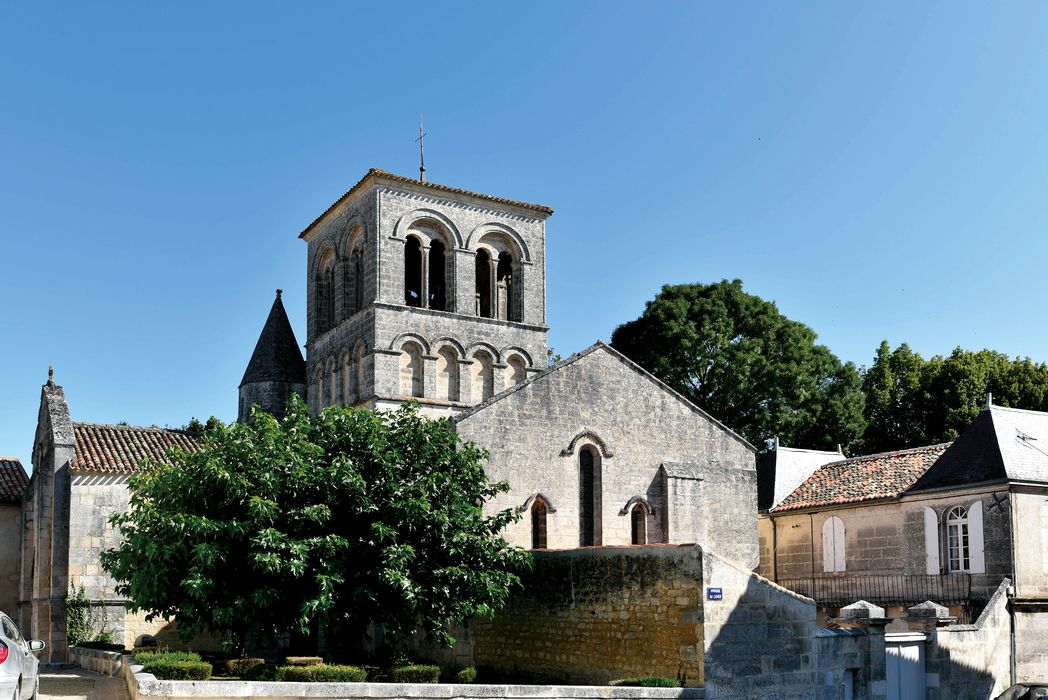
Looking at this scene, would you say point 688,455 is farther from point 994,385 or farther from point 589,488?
point 994,385

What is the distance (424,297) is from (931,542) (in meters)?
15.0

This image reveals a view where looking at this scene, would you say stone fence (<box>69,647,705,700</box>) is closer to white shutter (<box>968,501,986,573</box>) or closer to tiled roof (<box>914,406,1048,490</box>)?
white shutter (<box>968,501,986,573</box>)

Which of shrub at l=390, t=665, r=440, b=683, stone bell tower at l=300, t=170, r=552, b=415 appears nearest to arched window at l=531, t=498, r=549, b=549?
shrub at l=390, t=665, r=440, b=683

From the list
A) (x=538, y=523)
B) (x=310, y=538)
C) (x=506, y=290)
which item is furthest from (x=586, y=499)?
(x=506, y=290)

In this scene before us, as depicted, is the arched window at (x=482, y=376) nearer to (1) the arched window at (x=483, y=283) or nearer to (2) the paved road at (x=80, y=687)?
(1) the arched window at (x=483, y=283)

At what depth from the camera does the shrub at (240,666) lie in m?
18.4

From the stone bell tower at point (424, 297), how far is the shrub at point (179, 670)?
1380 centimetres

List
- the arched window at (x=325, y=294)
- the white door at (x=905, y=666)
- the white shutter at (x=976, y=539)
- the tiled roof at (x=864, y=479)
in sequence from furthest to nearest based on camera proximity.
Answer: the arched window at (x=325, y=294)
the tiled roof at (x=864, y=479)
the white shutter at (x=976, y=539)
the white door at (x=905, y=666)

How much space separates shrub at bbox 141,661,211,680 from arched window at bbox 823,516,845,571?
59.5 feet

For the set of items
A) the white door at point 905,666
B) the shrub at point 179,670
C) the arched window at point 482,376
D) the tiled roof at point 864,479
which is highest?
the arched window at point 482,376

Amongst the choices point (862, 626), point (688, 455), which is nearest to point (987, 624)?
point (862, 626)

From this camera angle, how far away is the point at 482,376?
32.6m

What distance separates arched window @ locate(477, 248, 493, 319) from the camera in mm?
34156

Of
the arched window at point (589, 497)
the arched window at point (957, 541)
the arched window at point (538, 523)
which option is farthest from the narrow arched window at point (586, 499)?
the arched window at point (957, 541)
